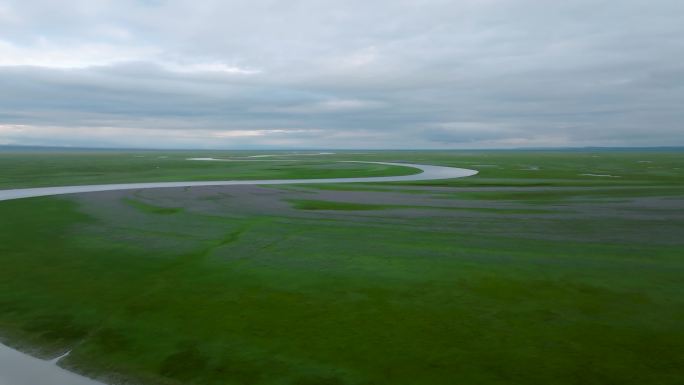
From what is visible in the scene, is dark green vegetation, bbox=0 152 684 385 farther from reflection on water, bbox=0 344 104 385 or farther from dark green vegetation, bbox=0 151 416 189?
dark green vegetation, bbox=0 151 416 189

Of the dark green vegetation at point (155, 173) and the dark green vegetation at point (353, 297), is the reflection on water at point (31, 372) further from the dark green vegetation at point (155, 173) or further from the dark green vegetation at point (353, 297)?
the dark green vegetation at point (155, 173)

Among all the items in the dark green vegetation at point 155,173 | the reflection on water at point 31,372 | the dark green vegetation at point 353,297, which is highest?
the dark green vegetation at point 155,173

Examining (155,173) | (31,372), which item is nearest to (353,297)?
(31,372)

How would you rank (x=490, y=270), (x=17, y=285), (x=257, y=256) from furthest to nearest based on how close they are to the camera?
1. (x=257, y=256)
2. (x=490, y=270)
3. (x=17, y=285)

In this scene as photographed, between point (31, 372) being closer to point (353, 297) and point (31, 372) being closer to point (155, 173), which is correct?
point (353, 297)

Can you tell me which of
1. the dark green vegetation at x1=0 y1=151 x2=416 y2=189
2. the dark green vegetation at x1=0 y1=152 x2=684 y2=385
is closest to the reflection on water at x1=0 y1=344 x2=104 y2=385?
the dark green vegetation at x1=0 y1=152 x2=684 y2=385

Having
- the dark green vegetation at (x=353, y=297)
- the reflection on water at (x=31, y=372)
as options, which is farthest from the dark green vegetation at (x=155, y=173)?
the reflection on water at (x=31, y=372)

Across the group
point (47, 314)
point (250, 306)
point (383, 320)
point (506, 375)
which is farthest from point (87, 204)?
point (506, 375)

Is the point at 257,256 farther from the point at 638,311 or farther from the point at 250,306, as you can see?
the point at 638,311

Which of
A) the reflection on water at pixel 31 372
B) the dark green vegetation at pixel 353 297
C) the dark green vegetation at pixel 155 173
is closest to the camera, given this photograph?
the reflection on water at pixel 31 372
